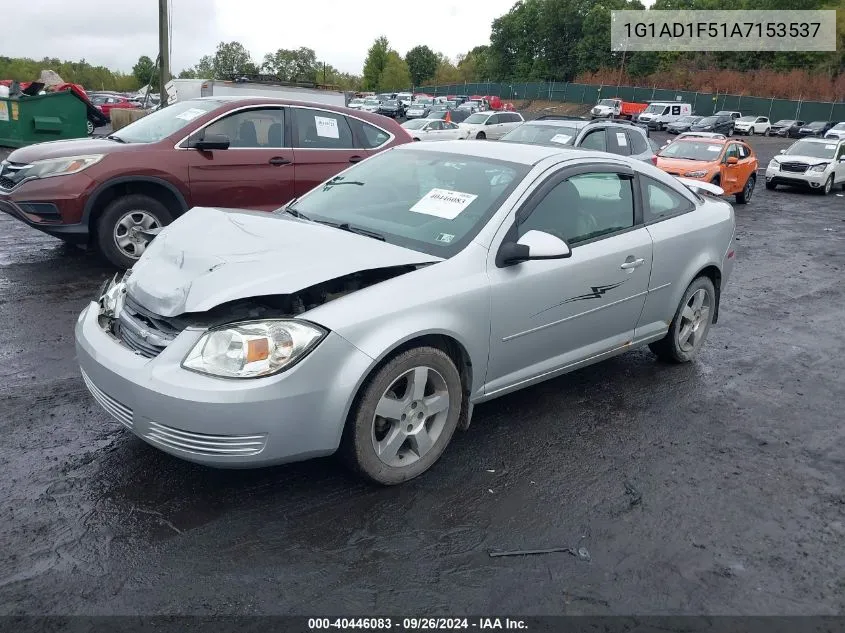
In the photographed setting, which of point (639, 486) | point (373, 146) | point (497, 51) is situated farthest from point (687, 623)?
point (497, 51)

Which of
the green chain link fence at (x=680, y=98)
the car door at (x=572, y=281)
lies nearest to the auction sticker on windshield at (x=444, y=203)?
the car door at (x=572, y=281)

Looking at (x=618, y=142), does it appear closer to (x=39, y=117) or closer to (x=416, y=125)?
(x=39, y=117)

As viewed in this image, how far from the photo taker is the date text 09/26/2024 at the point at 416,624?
2686 millimetres

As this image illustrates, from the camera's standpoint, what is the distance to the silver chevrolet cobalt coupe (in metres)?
3.13

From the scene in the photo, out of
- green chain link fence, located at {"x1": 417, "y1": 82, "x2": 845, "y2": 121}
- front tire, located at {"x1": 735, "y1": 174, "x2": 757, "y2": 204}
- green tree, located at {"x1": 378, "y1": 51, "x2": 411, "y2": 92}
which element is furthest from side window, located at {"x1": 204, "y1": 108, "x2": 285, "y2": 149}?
green tree, located at {"x1": 378, "y1": 51, "x2": 411, "y2": 92}

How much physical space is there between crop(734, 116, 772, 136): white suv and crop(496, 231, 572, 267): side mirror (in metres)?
53.0

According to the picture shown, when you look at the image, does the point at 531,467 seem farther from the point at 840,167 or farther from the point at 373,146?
the point at 840,167

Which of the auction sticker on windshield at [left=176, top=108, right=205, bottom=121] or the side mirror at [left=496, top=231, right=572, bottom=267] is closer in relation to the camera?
the side mirror at [left=496, top=231, right=572, bottom=267]

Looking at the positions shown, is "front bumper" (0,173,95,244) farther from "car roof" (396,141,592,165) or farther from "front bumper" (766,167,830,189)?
"front bumper" (766,167,830,189)

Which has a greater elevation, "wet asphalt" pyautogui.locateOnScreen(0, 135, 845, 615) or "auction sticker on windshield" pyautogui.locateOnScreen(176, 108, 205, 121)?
"auction sticker on windshield" pyautogui.locateOnScreen(176, 108, 205, 121)

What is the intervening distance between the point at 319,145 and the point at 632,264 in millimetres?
4539

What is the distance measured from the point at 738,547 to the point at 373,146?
20.7 ft

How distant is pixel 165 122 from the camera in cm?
768

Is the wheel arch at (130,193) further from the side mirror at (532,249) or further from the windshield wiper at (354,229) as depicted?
the side mirror at (532,249)
